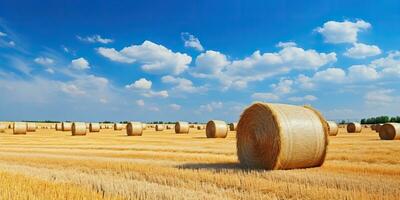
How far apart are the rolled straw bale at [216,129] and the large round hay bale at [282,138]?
1590 centimetres

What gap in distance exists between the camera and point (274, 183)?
8.32 metres

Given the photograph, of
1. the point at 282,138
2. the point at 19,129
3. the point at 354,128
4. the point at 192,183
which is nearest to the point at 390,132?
the point at 354,128

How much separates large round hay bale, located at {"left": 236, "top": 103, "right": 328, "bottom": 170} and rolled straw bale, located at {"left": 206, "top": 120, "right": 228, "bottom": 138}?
52.2ft

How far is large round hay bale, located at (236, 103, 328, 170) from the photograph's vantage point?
35.6ft

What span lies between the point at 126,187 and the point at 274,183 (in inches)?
104

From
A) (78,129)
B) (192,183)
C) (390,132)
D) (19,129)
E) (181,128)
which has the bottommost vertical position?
(192,183)

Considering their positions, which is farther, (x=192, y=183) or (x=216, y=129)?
(x=216, y=129)

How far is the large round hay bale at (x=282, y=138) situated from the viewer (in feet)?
35.6

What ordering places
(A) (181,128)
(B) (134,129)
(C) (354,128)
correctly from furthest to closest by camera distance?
(C) (354,128) → (A) (181,128) → (B) (134,129)

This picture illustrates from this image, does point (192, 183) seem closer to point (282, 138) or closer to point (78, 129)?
point (282, 138)

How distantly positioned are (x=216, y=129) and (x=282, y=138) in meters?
17.5

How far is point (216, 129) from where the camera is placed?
→ 28266mm

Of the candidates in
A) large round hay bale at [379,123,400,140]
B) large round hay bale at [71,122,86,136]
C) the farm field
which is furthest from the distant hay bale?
the farm field

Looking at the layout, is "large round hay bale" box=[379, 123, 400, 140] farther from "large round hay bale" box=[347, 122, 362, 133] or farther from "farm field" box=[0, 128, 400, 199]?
"large round hay bale" box=[347, 122, 362, 133]
